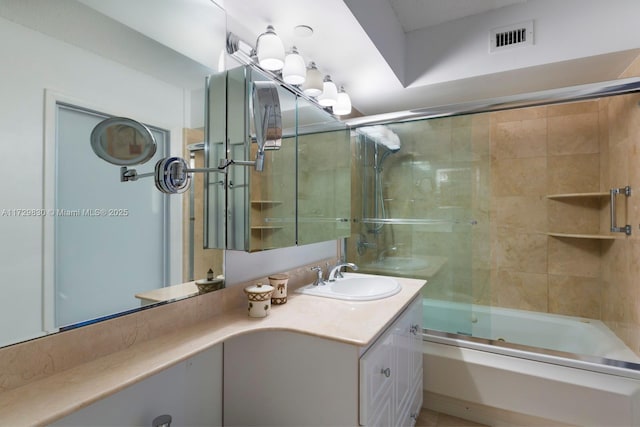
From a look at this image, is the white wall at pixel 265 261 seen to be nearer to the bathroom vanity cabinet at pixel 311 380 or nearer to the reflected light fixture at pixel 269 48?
the bathroom vanity cabinet at pixel 311 380

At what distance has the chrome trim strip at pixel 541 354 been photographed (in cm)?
153

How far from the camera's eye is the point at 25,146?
0.77 m

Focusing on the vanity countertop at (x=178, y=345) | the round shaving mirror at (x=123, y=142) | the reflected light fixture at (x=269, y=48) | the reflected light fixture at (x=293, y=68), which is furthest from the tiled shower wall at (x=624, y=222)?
the round shaving mirror at (x=123, y=142)

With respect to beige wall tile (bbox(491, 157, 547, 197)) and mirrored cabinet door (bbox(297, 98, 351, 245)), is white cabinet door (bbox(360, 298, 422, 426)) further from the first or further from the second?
beige wall tile (bbox(491, 157, 547, 197))

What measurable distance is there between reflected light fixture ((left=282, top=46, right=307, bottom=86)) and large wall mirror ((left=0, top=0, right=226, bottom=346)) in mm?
437

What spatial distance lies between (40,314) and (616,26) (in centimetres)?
273

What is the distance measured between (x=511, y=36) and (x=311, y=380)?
7.09 ft

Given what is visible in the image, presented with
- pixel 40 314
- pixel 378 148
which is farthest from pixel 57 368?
pixel 378 148

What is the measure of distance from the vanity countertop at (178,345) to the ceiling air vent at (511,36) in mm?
1571

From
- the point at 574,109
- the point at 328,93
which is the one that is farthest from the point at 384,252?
the point at 574,109

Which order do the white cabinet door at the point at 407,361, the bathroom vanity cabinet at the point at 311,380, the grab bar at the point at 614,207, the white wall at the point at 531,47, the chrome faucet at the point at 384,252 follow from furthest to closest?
the chrome faucet at the point at 384,252, the grab bar at the point at 614,207, the white wall at the point at 531,47, the white cabinet door at the point at 407,361, the bathroom vanity cabinet at the point at 311,380

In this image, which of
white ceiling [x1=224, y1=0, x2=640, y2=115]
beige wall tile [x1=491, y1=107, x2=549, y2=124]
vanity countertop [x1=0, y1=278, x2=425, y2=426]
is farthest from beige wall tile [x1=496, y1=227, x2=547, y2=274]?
vanity countertop [x1=0, y1=278, x2=425, y2=426]

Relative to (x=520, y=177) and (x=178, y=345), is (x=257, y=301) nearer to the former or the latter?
(x=178, y=345)

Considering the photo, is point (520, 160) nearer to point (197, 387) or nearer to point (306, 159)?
point (306, 159)
